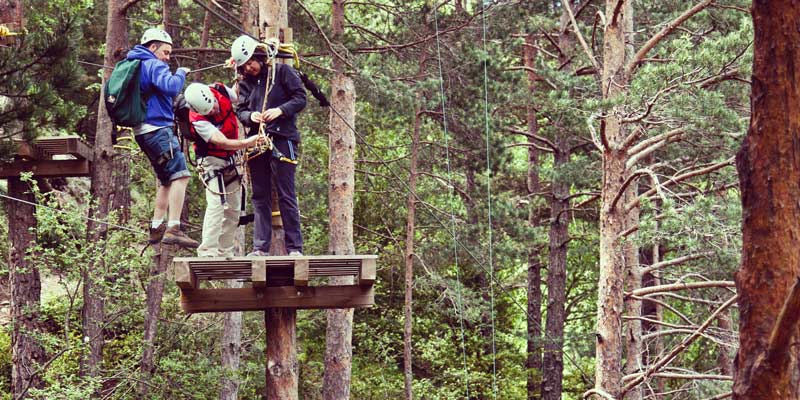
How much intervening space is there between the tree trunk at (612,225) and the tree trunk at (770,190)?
6348 millimetres

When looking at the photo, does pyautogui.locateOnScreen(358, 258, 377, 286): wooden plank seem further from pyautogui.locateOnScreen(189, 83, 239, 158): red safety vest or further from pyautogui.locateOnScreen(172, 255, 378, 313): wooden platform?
pyautogui.locateOnScreen(189, 83, 239, 158): red safety vest

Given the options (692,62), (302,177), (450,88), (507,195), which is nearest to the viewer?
(692,62)

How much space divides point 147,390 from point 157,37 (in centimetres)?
584

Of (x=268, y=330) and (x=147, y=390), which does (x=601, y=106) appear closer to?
(x=268, y=330)

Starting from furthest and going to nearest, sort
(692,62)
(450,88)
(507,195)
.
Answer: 1. (507,195)
2. (450,88)
3. (692,62)

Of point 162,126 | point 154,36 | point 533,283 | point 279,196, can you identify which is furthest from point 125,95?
point 533,283

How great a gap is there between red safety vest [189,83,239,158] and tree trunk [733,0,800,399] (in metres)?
3.95

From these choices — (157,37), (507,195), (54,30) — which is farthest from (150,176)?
(157,37)


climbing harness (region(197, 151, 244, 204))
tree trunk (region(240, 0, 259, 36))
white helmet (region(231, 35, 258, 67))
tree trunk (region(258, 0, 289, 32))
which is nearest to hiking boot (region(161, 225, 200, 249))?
climbing harness (region(197, 151, 244, 204))

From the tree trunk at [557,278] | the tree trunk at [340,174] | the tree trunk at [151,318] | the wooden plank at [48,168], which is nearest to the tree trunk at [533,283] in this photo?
the tree trunk at [557,278]

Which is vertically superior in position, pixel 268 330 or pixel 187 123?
pixel 187 123

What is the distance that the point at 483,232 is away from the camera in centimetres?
1553

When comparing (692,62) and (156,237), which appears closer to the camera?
(156,237)

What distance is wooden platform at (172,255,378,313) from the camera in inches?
255
